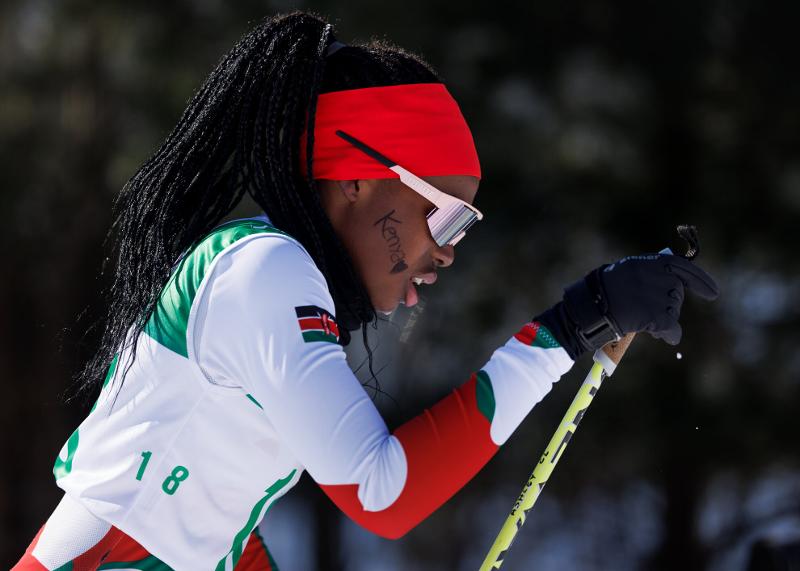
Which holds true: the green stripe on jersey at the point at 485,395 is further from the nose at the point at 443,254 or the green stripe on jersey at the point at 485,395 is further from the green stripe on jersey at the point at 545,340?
the nose at the point at 443,254

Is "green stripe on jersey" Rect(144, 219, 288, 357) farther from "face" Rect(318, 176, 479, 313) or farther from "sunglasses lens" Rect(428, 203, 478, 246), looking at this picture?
"sunglasses lens" Rect(428, 203, 478, 246)

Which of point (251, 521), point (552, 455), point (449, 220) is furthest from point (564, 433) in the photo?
point (251, 521)

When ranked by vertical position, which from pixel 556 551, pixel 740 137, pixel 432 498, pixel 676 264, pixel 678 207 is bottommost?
pixel 556 551

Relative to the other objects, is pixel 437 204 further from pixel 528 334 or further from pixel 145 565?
pixel 145 565

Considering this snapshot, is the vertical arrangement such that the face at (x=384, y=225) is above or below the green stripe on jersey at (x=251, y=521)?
above

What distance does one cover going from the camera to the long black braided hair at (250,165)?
1.85m

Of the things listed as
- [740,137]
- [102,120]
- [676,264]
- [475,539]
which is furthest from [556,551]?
[676,264]

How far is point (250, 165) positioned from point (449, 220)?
37 cm

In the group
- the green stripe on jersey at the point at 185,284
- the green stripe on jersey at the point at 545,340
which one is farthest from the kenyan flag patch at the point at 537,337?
the green stripe on jersey at the point at 185,284

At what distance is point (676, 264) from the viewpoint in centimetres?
184

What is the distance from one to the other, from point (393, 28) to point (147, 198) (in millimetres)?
3662

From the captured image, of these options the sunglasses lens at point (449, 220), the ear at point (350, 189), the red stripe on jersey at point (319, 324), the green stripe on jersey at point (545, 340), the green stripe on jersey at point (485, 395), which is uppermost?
the ear at point (350, 189)

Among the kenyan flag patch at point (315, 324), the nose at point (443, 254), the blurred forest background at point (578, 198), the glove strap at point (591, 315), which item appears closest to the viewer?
the kenyan flag patch at point (315, 324)

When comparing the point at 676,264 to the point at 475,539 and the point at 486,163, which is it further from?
the point at 475,539
